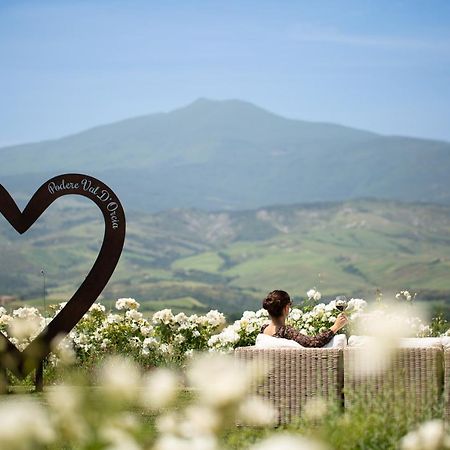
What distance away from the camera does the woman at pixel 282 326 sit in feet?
25.9

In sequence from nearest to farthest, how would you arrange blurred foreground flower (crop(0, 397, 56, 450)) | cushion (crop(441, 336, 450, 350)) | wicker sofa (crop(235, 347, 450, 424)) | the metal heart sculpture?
blurred foreground flower (crop(0, 397, 56, 450))
wicker sofa (crop(235, 347, 450, 424))
cushion (crop(441, 336, 450, 350))
the metal heart sculpture

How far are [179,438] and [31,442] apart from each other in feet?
1.71

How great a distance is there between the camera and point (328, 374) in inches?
292

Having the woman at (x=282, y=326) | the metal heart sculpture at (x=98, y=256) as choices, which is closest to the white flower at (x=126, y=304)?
the metal heart sculpture at (x=98, y=256)

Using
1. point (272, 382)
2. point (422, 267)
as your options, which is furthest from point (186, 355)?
point (422, 267)

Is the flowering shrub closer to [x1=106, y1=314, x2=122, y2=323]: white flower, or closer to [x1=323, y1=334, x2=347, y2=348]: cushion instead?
[x1=106, y1=314, x2=122, y2=323]: white flower

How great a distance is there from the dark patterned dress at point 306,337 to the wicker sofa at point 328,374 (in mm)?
392

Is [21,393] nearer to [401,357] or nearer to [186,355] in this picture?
[186,355]

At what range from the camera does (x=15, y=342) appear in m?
12.2

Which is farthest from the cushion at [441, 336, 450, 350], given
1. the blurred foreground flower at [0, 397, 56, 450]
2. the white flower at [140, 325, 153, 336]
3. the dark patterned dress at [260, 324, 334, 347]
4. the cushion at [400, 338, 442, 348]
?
the white flower at [140, 325, 153, 336]

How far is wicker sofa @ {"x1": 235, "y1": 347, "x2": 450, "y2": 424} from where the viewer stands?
7191 millimetres

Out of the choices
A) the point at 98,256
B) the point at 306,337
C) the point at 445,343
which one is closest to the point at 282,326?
the point at 306,337

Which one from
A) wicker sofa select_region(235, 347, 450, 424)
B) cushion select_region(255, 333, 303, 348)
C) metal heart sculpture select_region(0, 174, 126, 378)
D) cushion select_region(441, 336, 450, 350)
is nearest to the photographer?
wicker sofa select_region(235, 347, 450, 424)

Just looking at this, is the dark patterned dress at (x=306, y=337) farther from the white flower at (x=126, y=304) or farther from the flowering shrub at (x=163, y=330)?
the white flower at (x=126, y=304)
